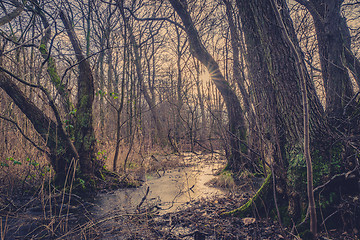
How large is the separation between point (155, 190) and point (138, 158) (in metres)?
3.07

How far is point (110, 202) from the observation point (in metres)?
5.19

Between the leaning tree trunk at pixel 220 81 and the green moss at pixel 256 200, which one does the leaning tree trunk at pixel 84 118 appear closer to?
the leaning tree trunk at pixel 220 81

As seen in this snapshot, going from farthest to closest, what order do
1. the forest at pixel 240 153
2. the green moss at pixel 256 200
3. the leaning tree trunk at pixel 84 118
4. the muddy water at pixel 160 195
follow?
the leaning tree trunk at pixel 84 118, the muddy water at pixel 160 195, the green moss at pixel 256 200, the forest at pixel 240 153

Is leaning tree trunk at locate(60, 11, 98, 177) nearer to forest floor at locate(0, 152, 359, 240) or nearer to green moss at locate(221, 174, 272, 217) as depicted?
forest floor at locate(0, 152, 359, 240)

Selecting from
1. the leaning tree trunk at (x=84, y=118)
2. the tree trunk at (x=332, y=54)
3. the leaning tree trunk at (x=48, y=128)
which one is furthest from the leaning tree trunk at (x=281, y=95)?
the leaning tree trunk at (x=84, y=118)

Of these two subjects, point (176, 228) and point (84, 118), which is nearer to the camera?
point (176, 228)

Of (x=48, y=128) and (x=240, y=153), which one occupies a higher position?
(x=48, y=128)

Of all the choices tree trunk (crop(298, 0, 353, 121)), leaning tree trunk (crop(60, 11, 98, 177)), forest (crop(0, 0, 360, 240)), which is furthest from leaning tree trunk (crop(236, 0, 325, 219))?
leaning tree trunk (crop(60, 11, 98, 177))

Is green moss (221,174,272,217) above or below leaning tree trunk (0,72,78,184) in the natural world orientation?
below

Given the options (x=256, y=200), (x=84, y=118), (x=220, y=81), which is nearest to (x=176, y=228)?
(x=256, y=200)

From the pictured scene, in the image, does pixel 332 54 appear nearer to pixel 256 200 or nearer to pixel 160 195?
pixel 256 200

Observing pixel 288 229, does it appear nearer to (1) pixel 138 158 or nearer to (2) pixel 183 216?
(2) pixel 183 216

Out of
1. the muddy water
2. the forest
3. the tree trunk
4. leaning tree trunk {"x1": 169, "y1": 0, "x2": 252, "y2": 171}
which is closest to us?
the forest

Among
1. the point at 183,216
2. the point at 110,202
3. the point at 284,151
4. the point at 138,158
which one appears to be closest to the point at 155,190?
the point at 110,202
